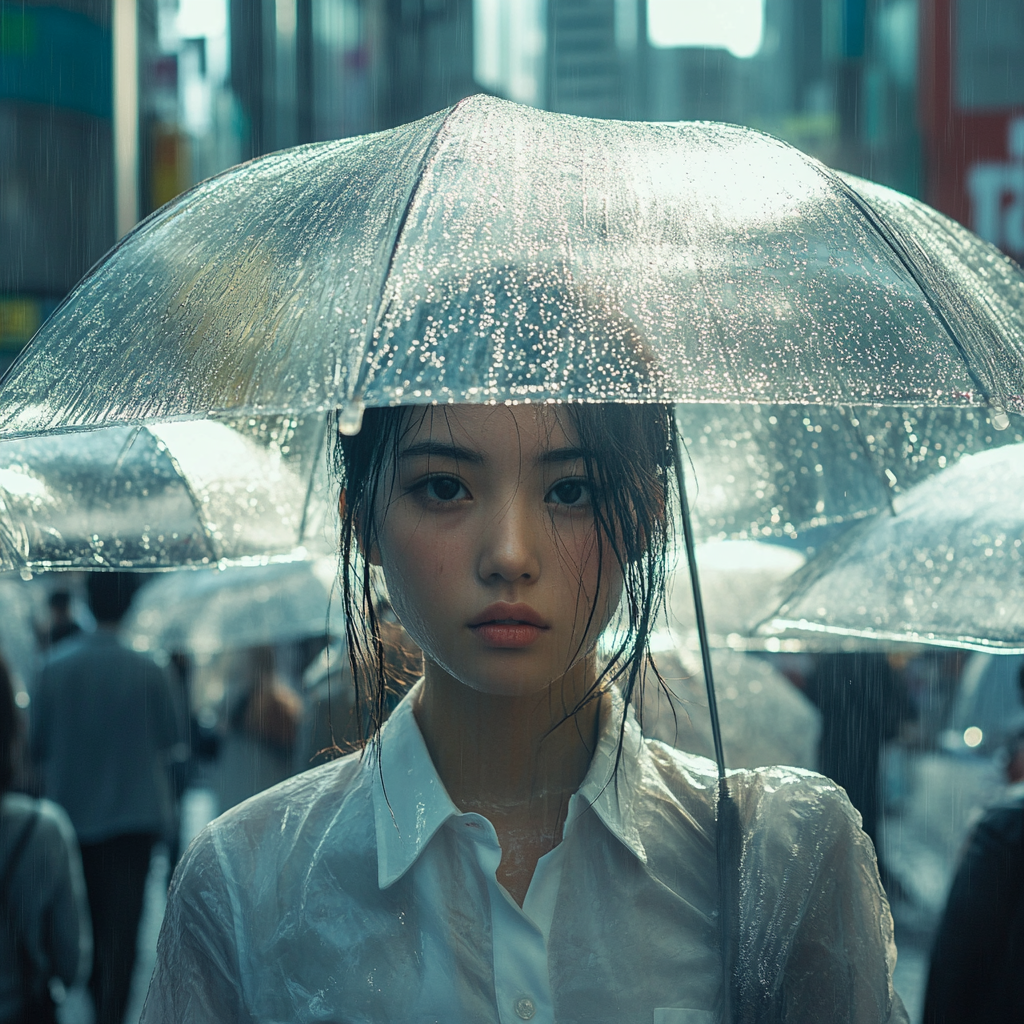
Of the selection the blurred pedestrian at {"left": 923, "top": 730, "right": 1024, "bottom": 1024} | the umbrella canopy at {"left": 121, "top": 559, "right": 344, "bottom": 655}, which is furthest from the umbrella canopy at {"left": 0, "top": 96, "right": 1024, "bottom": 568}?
the umbrella canopy at {"left": 121, "top": 559, "right": 344, "bottom": 655}

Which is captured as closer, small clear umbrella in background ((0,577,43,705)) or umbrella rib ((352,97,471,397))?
umbrella rib ((352,97,471,397))

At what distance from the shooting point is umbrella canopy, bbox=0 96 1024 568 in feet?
4.04

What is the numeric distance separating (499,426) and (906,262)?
1.69ft

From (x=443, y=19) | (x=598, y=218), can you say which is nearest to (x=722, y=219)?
(x=598, y=218)

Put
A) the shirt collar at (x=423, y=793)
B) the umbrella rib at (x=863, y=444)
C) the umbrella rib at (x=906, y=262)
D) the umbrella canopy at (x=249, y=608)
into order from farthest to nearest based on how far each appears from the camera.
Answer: the umbrella canopy at (x=249, y=608)
the umbrella rib at (x=863, y=444)
the shirt collar at (x=423, y=793)
the umbrella rib at (x=906, y=262)

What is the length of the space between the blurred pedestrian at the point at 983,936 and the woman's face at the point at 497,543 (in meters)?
1.55

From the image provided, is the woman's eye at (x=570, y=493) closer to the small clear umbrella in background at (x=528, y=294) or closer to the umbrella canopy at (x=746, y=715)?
the small clear umbrella in background at (x=528, y=294)

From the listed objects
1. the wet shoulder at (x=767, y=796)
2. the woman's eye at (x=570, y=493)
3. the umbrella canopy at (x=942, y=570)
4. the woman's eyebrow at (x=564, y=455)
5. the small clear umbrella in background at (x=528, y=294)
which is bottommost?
the wet shoulder at (x=767, y=796)

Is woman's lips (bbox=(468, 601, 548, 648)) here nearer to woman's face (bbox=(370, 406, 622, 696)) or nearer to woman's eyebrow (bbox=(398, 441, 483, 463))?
woman's face (bbox=(370, 406, 622, 696))

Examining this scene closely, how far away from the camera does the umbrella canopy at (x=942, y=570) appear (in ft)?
7.98

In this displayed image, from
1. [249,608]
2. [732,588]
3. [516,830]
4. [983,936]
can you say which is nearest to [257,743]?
[249,608]

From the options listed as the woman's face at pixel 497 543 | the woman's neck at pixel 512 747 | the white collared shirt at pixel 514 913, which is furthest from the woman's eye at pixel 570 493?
the white collared shirt at pixel 514 913

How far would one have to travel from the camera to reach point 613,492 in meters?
1.50

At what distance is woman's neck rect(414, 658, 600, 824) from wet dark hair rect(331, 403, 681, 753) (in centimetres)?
4
